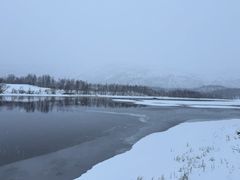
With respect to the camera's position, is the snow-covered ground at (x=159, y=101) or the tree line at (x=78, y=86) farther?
the tree line at (x=78, y=86)

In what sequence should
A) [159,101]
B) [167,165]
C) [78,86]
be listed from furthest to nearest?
[78,86]
[159,101]
[167,165]

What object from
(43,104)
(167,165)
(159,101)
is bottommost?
(167,165)

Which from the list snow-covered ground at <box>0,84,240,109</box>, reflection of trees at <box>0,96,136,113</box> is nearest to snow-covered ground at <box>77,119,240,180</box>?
reflection of trees at <box>0,96,136,113</box>

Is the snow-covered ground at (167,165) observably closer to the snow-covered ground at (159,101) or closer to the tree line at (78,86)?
the snow-covered ground at (159,101)

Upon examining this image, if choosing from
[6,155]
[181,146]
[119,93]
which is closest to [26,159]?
[6,155]

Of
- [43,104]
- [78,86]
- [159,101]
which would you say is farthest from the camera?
[78,86]

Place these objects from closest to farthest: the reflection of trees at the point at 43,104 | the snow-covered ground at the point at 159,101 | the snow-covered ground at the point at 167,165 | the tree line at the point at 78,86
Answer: the snow-covered ground at the point at 167,165, the reflection of trees at the point at 43,104, the snow-covered ground at the point at 159,101, the tree line at the point at 78,86

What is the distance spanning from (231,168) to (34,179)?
7926 millimetres

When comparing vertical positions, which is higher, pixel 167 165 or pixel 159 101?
pixel 159 101

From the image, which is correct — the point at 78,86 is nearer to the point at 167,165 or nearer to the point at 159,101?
the point at 159,101

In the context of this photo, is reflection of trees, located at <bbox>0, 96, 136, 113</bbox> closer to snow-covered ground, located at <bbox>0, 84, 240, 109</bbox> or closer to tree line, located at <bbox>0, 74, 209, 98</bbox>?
snow-covered ground, located at <bbox>0, 84, 240, 109</bbox>

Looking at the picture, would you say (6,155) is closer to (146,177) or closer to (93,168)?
(93,168)

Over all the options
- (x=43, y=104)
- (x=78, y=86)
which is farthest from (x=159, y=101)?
(x=78, y=86)

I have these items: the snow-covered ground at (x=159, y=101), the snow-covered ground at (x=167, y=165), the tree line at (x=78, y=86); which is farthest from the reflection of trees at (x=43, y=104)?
the tree line at (x=78, y=86)
